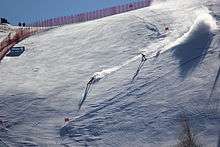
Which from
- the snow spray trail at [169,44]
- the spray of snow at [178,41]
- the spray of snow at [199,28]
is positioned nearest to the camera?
the snow spray trail at [169,44]

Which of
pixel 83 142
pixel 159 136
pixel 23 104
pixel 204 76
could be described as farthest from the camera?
pixel 23 104

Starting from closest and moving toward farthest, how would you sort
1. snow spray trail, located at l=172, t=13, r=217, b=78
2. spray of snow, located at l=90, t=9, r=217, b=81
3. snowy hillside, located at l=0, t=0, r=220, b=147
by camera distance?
1. snowy hillside, located at l=0, t=0, r=220, b=147
2. snow spray trail, located at l=172, t=13, r=217, b=78
3. spray of snow, located at l=90, t=9, r=217, b=81

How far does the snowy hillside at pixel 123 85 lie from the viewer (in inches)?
638

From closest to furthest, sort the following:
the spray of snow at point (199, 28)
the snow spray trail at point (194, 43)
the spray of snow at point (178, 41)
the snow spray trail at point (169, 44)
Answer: the snow spray trail at point (194, 43) → the snow spray trail at point (169, 44) → the spray of snow at point (178, 41) → the spray of snow at point (199, 28)

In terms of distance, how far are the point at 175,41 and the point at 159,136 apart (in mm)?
6861

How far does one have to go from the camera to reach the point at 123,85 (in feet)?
63.0

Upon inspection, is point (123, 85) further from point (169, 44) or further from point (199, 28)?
point (199, 28)

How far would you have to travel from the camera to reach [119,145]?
15695 millimetres

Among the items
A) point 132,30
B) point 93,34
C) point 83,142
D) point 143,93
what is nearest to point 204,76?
point 143,93

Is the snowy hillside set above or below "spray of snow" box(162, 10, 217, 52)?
below

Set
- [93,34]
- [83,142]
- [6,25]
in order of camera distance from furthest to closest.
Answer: [6,25] → [93,34] → [83,142]

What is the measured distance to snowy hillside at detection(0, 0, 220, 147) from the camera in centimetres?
1620

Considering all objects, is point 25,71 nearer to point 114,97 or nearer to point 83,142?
point 114,97

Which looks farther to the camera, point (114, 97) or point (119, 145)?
point (114, 97)
